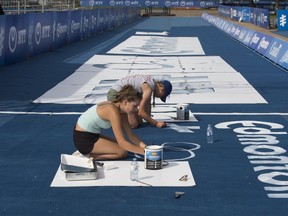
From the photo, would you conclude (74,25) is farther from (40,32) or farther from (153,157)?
(153,157)

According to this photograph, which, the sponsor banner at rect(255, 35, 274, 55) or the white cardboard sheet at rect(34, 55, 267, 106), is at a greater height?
the sponsor banner at rect(255, 35, 274, 55)

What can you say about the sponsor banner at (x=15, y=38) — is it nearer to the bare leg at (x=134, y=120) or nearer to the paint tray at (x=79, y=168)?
the bare leg at (x=134, y=120)

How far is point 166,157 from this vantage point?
8328 mm

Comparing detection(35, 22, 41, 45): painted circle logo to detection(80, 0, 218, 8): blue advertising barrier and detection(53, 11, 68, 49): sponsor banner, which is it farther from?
detection(80, 0, 218, 8): blue advertising barrier

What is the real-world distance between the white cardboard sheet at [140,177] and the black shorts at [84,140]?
1.03ft

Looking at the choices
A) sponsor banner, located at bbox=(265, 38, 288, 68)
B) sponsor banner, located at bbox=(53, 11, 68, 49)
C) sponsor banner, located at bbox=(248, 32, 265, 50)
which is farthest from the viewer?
sponsor banner, located at bbox=(53, 11, 68, 49)

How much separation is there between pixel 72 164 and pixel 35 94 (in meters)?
6.94

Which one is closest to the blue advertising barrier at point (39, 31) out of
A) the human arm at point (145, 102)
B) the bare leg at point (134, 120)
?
the bare leg at point (134, 120)

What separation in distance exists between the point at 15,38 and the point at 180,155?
12760 mm

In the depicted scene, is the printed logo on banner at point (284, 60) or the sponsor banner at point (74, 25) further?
the sponsor banner at point (74, 25)

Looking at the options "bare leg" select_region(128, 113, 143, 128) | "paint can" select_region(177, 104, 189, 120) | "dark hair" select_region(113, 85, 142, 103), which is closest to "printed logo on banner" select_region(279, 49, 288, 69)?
"paint can" select_region(177, 104, 189, 120)

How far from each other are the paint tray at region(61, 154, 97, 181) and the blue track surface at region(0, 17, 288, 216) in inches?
11.6

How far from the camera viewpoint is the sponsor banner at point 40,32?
22.0 metres

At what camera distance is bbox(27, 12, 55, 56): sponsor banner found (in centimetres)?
2198
